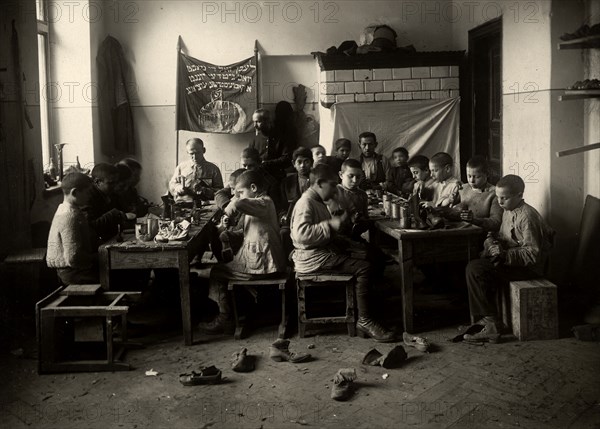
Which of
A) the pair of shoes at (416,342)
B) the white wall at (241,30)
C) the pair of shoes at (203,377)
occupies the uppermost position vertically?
the white wall at (241,30)

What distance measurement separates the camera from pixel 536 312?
17.3ft

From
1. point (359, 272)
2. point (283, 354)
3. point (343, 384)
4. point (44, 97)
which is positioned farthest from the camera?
point (44, 97)

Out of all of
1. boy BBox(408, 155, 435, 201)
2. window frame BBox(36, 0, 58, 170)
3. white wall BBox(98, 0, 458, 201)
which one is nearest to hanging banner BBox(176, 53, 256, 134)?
white wall BBox(98, 0, 458, 201)

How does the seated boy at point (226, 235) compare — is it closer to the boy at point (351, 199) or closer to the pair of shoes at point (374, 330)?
the boy at point (351, 199)

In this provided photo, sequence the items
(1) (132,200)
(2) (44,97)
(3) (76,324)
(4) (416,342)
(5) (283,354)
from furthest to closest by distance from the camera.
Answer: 1. (2) (44,97)
2. (1) (132,200)
3. (4) (416,342)
4. (5) (283,354)
5. (3) (76,324)

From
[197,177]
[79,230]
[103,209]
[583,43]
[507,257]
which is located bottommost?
[507,257]

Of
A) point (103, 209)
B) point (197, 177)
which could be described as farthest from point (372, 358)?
point (197, 177)

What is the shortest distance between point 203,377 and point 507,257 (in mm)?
2500

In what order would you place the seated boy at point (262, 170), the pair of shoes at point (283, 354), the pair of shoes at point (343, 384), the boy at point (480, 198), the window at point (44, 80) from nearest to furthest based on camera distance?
the pair of shoes at point (343, 384) → the pair of shoes at point (283, 354) → the boy at point (480, 198) → the seated boy at point (262, 170) → the window at point (44, 80)

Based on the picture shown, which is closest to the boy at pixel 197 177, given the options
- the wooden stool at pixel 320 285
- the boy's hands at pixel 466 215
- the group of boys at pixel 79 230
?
the group of boys at pixel 79 230

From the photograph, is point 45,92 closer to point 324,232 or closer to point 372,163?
point 372,163

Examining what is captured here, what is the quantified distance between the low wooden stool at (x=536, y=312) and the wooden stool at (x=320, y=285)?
1.26 m

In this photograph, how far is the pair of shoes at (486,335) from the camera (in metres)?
Result: 5.26

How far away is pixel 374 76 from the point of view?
30.5 feet
